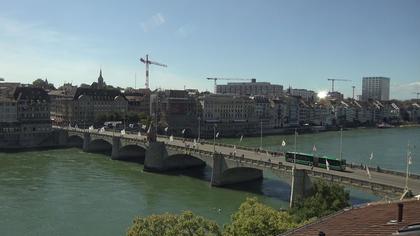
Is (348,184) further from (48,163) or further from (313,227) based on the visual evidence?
(48,163)

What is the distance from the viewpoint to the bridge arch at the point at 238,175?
54.8 m

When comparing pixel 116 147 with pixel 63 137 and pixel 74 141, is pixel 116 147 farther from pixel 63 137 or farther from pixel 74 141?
A: pixel 63 137

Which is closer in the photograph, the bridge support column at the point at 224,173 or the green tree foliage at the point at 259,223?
the green tree foliage at the point at 259,223

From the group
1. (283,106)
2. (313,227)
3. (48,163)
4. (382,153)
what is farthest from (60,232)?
(283,106)

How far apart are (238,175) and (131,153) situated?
2601 centimetres

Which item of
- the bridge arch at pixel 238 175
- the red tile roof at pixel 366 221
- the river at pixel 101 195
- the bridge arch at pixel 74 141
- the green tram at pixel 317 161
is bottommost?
the river at pixel 101 195

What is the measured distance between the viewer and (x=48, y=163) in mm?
70938

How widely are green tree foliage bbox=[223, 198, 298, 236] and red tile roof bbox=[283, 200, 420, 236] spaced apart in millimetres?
12542

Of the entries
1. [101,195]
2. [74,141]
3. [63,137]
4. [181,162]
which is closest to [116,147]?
[181,162]

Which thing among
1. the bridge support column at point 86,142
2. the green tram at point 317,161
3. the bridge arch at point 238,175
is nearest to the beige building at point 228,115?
the bridge support column at point 86,142

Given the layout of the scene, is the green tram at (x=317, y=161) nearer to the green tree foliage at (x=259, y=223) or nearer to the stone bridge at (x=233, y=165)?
the stone bridge at (x=233, y=165)

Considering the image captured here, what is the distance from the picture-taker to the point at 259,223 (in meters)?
24.0

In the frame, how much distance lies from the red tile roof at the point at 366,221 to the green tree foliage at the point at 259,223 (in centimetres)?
1254

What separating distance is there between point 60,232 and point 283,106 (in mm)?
137219
